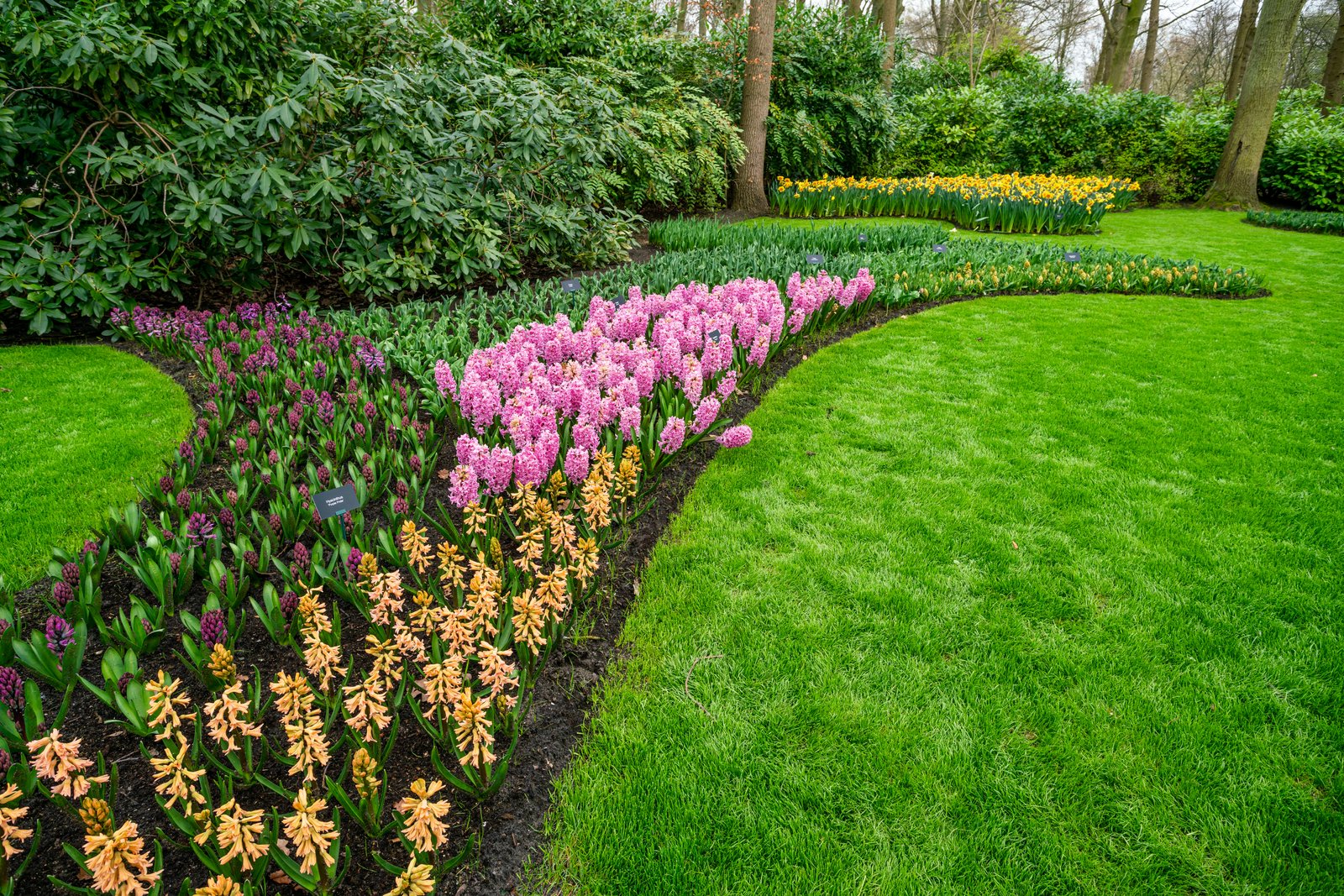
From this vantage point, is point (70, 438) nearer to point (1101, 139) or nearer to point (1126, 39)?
point (1101, 139)

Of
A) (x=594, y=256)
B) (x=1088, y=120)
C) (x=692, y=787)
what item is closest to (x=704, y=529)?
(x=692, y=787)

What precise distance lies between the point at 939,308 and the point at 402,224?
17.2 ft

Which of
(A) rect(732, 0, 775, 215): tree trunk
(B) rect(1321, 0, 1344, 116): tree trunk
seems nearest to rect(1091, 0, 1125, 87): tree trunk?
(B) rect(1321, 0, 1344, 116): tree trunk

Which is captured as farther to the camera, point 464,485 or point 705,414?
point 705,414

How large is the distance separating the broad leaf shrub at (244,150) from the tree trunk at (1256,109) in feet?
43.5

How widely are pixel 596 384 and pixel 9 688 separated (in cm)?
231

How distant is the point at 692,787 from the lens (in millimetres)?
1912

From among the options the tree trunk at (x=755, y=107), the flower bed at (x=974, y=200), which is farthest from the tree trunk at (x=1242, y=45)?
the tree trunk at (x=755, y=107)

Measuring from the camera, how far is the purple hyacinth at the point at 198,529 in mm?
2449

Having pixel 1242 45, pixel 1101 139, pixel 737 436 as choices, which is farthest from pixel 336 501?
pixel 1242 45

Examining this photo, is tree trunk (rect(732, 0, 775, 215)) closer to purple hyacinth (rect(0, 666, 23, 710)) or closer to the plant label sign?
the plant label sign

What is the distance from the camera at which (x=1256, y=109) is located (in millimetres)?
12219

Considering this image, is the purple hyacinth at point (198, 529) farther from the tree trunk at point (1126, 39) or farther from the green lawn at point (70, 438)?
the tree trunk at point (1126, 39)

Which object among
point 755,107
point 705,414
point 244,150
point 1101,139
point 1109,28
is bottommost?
point 705,414
